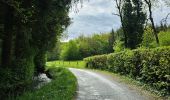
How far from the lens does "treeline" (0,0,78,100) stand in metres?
17.6

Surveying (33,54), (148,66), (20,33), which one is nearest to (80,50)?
(33,54)

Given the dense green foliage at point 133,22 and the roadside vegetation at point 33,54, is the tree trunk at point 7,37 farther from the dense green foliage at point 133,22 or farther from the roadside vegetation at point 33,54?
the dense green foliage at point 133,22

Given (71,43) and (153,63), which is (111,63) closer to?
(153,63)

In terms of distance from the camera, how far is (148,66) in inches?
872

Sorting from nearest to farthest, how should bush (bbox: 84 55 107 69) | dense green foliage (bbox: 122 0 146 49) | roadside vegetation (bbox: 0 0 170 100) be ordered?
1. roadside vegetation (bbox: 0 0 170 100)
2. bush (bbox: 84 55 107 69)
3. dense green foliage (bbox: 122 0 146 49)

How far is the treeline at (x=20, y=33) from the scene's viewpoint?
17.6m

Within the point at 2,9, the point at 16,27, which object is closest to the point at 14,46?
the point at 16,27

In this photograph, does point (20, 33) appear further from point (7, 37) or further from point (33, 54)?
point (33, 54)

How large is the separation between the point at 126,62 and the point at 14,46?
1036 cm

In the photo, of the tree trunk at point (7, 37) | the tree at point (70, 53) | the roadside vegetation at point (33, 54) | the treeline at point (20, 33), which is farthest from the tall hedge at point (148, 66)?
the tree at point (70, 53)

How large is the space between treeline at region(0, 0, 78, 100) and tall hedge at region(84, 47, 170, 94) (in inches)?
233

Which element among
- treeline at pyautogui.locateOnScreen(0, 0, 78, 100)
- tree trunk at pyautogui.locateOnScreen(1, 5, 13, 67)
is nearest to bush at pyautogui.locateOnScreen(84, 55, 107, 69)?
treeline at pyautogui.locateOnScreen(0, 0, 78, 100)

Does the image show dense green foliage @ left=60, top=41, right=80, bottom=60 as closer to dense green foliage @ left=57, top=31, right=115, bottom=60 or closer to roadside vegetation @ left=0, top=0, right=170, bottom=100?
dense green foliage @ left=57, top=31, right=115, bottom=60

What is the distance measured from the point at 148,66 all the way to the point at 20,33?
8.39m
